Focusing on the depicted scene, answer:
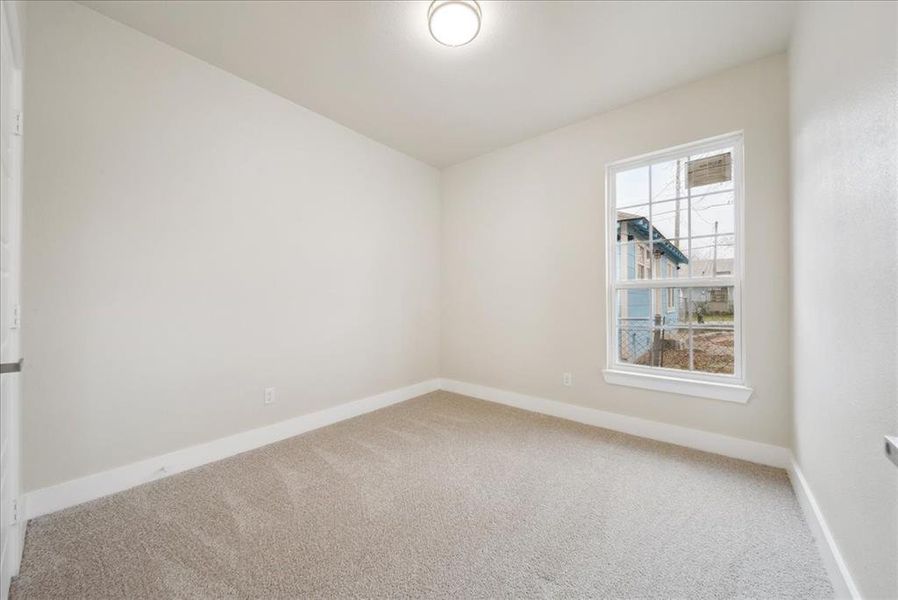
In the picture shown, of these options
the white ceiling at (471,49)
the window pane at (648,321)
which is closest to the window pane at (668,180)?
the white ceiling at (471,49)

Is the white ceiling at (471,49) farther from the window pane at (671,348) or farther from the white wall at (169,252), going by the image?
the window pane at (671,348)

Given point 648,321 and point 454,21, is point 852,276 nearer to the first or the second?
point 648,321

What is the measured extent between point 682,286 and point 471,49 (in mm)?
→ 2293

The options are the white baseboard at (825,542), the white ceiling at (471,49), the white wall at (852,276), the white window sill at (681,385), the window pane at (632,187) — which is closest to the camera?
the white wall at (852,276)

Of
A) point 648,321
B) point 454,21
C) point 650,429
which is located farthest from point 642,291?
point 454,21

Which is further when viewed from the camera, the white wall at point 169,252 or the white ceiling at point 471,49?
the white ceiling at point 471,49

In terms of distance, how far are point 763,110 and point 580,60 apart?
125 centimetres

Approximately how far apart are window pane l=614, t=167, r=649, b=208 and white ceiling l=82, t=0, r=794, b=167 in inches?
22.7

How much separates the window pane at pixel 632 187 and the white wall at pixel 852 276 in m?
1.09

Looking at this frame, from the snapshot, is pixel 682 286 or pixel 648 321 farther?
pixel 648 321

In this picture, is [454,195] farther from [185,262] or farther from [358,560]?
[358,560]

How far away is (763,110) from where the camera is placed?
234 cm

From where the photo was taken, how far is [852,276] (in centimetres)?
124

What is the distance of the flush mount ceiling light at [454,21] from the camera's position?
1876 mm
